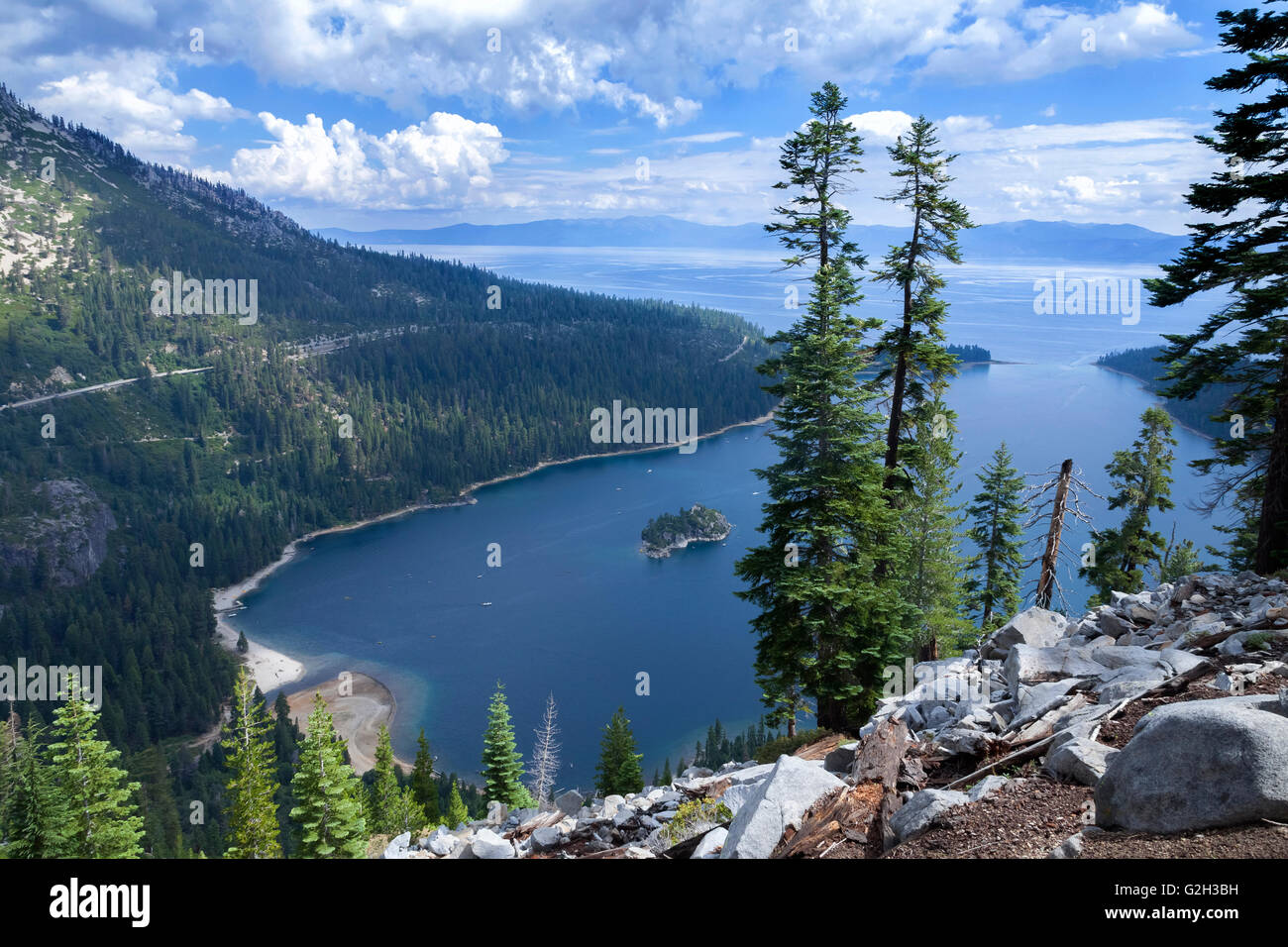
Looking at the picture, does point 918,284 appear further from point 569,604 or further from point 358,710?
point 569,604

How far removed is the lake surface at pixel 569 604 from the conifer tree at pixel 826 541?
6108cm

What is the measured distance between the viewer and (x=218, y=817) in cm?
8281

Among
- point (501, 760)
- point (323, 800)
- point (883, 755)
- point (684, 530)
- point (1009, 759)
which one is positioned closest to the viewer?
point (1009, 759)

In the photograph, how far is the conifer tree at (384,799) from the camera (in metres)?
45.9

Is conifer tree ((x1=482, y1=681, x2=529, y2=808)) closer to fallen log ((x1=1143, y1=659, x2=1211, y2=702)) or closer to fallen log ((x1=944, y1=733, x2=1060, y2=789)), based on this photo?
fallen log ((x1=944, y1=733, x2=1060, y2=789))

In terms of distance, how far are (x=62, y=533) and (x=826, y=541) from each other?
202 meters

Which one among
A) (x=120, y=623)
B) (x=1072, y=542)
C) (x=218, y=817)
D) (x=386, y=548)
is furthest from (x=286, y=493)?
(x=1072, y=542)

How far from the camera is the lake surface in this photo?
10062cm

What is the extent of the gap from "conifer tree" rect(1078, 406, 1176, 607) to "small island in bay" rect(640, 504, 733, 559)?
118394 mm

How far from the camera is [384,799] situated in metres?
48.9

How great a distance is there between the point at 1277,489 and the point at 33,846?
39892 millimetres

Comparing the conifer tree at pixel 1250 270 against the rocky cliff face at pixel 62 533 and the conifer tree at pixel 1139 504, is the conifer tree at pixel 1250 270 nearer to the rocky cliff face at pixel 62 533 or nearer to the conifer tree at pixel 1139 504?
the conifer tree at pixel 1139 504

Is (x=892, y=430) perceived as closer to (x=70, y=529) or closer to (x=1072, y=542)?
(x=1072, y=542)

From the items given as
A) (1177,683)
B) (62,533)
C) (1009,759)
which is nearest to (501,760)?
(1009,759)
